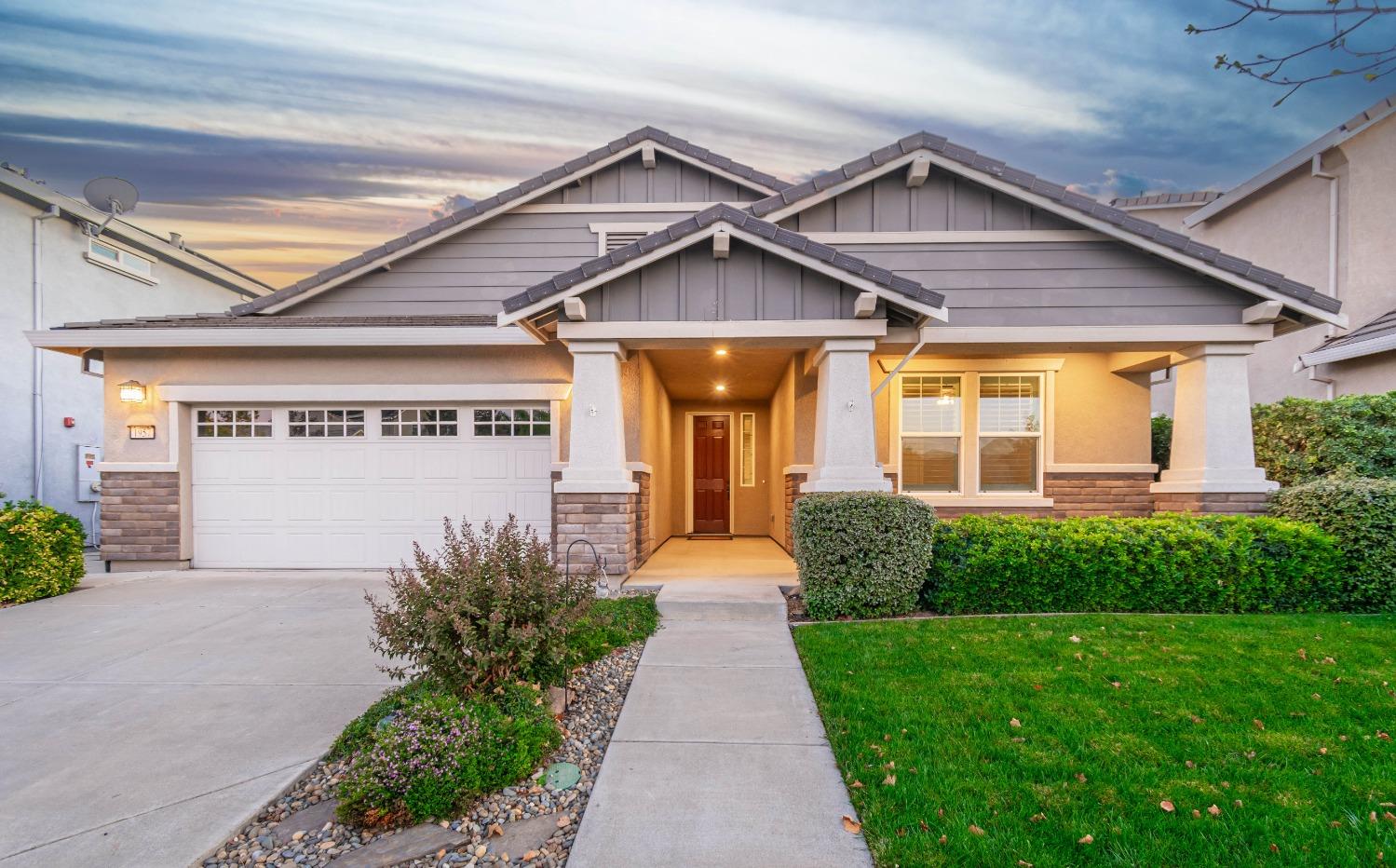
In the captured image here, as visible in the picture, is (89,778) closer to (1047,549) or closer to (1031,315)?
(1047,549)

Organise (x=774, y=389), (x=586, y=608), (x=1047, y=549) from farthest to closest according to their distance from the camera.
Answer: (x=774, y=389)
(x=1047, y=549)
(x=586, y=608)

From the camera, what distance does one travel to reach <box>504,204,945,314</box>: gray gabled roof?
656 cm

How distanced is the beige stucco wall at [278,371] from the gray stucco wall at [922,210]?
4.05 metres

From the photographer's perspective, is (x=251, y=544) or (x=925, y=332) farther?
(x=251, y=544)

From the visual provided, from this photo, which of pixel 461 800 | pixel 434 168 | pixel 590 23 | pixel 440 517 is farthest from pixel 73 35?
pixel 461 800

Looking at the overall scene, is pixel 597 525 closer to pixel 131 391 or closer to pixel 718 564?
pixel 718 564

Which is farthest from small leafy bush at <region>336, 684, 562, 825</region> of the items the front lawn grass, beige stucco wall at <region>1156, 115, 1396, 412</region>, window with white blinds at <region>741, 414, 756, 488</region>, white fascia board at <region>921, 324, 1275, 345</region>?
beige stucco wall at <region>1156, 115, 1396, 412</region>

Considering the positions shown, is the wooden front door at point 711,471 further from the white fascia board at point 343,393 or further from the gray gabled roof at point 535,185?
the gray gabled roof at point 535,185

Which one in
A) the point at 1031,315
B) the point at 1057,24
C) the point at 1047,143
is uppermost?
the point at 1047,143

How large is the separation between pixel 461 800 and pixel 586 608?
1315mm

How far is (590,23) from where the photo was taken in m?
8.71

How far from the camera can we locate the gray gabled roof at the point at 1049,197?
279 inches

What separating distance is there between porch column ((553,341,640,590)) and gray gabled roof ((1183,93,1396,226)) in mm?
11955

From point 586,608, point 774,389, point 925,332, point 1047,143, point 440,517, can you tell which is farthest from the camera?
point 1047,143
